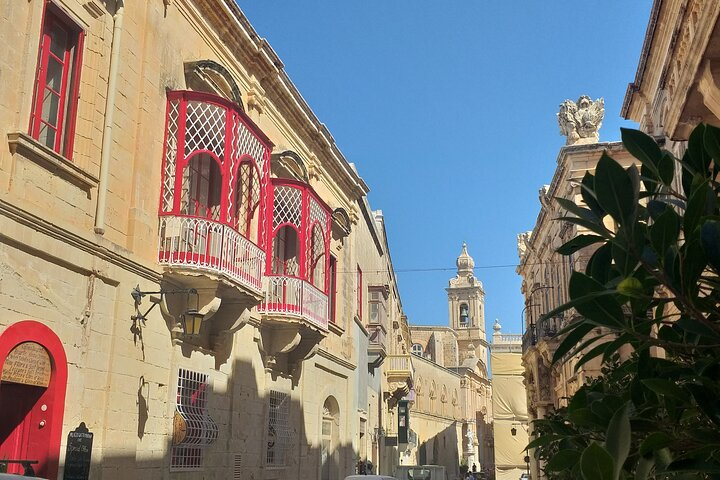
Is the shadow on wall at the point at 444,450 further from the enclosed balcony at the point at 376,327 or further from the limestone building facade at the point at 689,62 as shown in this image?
the limestone building facade at the point at 689,62

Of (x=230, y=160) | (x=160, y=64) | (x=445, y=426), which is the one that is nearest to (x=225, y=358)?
(x=230, y=160)

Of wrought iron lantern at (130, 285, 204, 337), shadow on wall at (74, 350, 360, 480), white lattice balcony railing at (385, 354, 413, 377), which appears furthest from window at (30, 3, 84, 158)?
white lattice balcony railing at (385, 354, 413, 377)

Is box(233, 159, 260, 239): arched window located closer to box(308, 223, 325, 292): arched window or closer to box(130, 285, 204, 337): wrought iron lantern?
box(130, 285, 204, 337): wrought iron lantern

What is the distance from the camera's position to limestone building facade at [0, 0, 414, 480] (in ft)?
25.9

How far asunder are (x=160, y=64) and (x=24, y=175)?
3348 mm

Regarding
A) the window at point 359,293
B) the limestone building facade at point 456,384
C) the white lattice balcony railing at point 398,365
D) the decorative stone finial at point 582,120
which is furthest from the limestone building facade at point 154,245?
the limestone building facade at point 456,384

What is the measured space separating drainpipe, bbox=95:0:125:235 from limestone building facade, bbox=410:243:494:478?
4228 cm

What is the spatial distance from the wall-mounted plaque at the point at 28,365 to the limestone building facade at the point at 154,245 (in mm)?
20

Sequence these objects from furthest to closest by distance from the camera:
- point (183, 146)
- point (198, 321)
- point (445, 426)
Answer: point (445, 426) → point (183, 146) → point (198, 321)

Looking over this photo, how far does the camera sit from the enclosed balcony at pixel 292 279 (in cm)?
1380

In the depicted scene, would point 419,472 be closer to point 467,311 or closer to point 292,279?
point 292,279

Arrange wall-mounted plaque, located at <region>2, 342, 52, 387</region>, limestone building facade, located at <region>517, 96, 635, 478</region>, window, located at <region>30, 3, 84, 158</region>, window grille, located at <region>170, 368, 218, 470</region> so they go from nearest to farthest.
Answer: wall-mounted plaque, located at <region>2, 342, 52, 387</region> → window, located at <region>30, 3, 84, 158</region> → window grille, located at <region>170, 368, 218, 470</region> → limestone building facade, located at <region>517, 96, 635, 478</region>

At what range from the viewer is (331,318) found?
18.5 m

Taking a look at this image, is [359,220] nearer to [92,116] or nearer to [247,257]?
[247,257]
